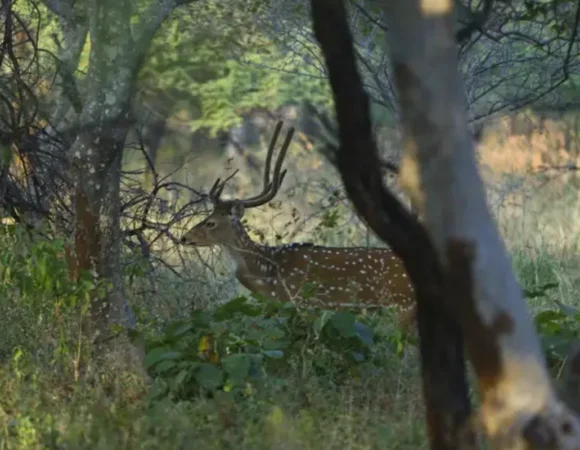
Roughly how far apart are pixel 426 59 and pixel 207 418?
1999mm

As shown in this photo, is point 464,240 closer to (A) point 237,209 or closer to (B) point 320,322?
(B) point 320,322

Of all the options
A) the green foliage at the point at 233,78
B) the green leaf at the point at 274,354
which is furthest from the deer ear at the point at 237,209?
the green leaf at the point at 274,354

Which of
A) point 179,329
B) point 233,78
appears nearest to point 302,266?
point 179,329

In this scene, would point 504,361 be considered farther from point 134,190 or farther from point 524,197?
point 524,197

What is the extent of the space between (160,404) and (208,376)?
393 millimetres

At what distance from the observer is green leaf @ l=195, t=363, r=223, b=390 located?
500 cm

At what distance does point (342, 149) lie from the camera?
334cm

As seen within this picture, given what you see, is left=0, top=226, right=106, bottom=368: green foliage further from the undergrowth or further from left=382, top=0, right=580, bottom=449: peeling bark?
left=382, top=0, right=580, bottom=449: peeling bark

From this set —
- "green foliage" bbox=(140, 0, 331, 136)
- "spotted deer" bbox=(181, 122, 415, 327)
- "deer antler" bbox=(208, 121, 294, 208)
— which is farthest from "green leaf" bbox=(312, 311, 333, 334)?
"green foliage" bbox=(140, 0, 331, 136)

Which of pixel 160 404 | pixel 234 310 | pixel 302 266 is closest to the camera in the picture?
pixel 160 404

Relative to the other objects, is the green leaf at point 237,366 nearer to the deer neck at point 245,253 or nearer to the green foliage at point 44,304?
the green foliage at point 44,304

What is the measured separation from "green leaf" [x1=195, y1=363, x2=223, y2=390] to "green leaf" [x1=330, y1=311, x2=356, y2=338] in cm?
62

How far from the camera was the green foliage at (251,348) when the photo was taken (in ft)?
16.6

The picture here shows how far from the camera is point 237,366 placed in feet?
16.6
